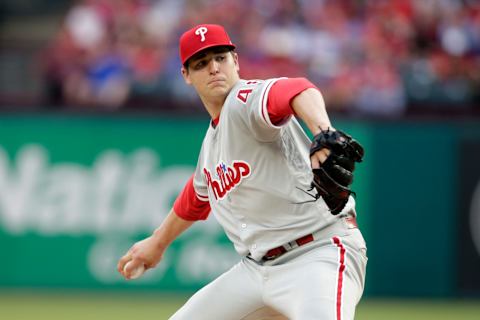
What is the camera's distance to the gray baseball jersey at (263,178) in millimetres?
4887

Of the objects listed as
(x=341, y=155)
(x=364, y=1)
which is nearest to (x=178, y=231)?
(x=341, y=155)

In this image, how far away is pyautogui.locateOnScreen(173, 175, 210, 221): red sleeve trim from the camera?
5684 mm

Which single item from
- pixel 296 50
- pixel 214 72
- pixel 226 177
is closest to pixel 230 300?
pixel 226 177

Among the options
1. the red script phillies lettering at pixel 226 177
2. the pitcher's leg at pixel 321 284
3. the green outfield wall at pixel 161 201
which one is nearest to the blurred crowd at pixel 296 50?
the green outfield wall at pixel 161 201

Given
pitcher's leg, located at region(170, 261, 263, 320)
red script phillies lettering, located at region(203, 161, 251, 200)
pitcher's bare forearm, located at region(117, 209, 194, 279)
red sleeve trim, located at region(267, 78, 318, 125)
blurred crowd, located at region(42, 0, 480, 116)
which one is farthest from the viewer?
blurred crowd, located at region(42, 0, 480, 116)

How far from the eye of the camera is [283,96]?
14.3 ft

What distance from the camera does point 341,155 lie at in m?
4.12

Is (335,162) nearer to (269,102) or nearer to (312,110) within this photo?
(312,110)

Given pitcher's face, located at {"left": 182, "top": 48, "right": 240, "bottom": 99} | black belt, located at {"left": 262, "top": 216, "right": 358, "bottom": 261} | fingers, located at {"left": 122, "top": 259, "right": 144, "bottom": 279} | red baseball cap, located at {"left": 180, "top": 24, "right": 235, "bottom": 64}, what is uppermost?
red baseball cap, located at {"left": 180, "top": 24, "right": 235, "bottom": 64}

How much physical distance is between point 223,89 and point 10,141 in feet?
22.1

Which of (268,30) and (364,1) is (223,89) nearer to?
(268,30)

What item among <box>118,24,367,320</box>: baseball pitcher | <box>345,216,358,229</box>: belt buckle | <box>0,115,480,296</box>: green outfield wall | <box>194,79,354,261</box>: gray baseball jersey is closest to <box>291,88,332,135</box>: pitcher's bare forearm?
<box>118,24,367,320</box>: baseball pitcher

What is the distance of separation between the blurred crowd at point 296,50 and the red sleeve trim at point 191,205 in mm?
5722

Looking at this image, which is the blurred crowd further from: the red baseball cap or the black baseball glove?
the black baseball glove
